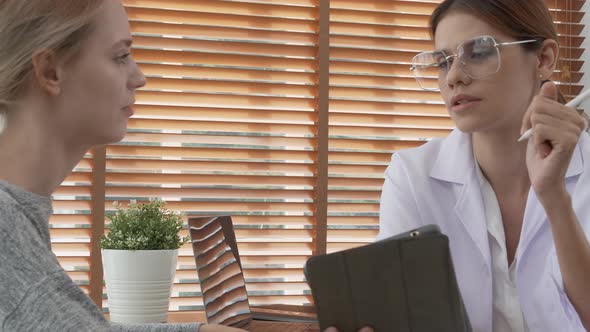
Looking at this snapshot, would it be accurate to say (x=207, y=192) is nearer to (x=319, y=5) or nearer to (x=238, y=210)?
(x=238, y=210)

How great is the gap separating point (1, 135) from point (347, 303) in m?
0.62

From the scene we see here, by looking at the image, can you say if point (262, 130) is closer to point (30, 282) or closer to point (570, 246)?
point (570, 246)

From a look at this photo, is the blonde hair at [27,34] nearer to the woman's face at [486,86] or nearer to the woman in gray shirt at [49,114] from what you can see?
the woman in gray shirt at [49,114]

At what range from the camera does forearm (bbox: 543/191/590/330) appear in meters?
1.53

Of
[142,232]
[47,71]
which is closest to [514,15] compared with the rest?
[142,232]

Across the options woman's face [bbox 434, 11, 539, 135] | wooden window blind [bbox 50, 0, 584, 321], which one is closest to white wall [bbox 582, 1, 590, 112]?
wooden window blind [bbox 50, 0, 584, 321]

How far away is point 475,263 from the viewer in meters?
1.74

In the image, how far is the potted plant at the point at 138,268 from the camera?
173cm

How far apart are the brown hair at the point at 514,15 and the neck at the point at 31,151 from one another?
1.04m

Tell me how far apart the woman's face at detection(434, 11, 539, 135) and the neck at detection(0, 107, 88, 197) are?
94 cm

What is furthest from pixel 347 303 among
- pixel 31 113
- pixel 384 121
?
pixel 384 121

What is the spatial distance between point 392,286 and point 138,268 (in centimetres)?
68

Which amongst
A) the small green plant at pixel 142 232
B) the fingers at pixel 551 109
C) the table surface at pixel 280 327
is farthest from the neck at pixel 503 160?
the small green plant at pixel 142 232

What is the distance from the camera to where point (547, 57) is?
1782 mm
